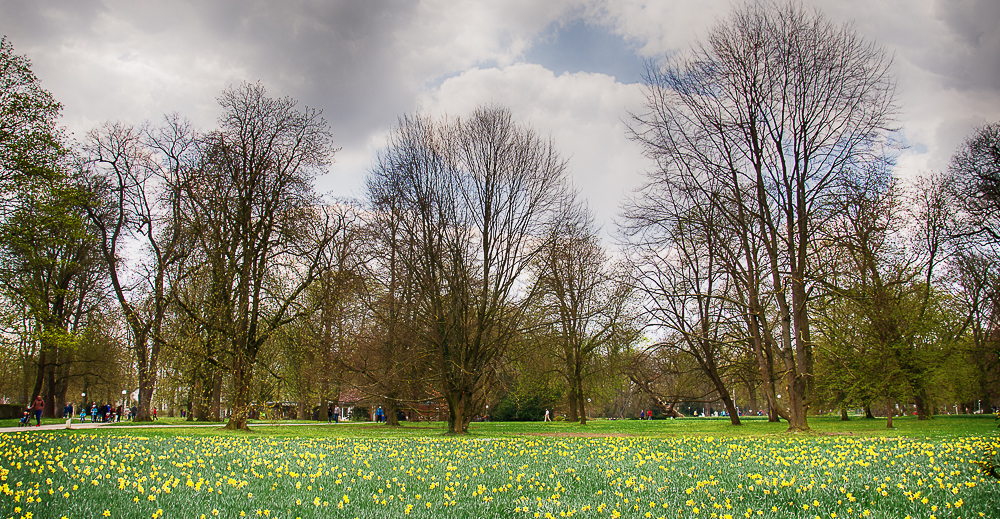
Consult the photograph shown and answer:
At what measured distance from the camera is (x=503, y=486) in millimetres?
5930

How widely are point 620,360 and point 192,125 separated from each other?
87.5 ft

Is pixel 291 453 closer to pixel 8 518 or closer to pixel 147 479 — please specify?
pixel 147 479

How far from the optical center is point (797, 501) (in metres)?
5.18

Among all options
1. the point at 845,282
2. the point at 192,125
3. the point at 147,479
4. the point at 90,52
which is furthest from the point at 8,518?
the point at 845,282

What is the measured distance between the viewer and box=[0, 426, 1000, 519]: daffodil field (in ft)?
15.3

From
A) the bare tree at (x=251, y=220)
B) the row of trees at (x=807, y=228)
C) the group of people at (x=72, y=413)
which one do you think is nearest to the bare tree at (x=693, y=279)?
the row of trees at (x=807, y=228)

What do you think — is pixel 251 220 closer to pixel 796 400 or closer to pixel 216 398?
pixel 216 398

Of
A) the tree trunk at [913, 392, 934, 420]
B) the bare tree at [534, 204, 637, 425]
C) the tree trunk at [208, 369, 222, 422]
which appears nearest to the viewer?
the tree trunk at [208, 369, 222, 422]

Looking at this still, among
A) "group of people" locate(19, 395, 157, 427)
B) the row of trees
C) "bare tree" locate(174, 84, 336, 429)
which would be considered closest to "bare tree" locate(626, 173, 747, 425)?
the row of trees

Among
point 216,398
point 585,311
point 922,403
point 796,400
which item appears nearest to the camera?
point 796,400

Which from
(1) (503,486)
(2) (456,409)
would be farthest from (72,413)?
(1) (503,486)

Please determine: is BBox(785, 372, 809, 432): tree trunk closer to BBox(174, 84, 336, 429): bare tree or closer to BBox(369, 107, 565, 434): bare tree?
BBox(369, 107, 565, 434): bare tree

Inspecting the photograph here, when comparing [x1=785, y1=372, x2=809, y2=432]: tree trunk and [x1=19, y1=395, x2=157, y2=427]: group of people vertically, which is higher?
[x1=785, y1=372, x2=809, y2=432]: tree trunk

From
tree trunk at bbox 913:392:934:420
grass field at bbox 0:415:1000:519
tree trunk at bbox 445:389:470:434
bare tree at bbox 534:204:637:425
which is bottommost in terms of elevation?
tree trunk at bbox 913:392:934:420
